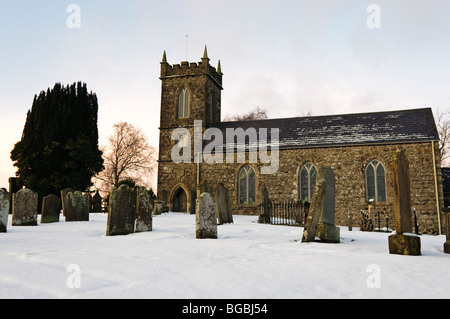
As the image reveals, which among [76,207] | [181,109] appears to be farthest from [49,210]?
[181,109]

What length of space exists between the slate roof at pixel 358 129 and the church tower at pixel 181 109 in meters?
4.50

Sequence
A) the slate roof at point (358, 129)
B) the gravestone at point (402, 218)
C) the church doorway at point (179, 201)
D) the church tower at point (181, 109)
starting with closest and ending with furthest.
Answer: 1. the gravestone at point (402, 218)
2. the slate roof at point (358, 129)
3. the church tower at point (181, 109)
4. the church doorway at point (179, 201)

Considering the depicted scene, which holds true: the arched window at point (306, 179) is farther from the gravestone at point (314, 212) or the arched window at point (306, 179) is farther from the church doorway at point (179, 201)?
the gravestone at point (314, 212)

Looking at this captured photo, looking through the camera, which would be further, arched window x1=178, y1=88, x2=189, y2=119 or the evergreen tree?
arched window x1=178, y1=88, x2=189, y2=119

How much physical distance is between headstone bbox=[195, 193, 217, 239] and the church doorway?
14990 mm

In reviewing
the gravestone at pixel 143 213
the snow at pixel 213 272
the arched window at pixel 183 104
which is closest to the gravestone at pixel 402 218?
the snow at pixel 213 272

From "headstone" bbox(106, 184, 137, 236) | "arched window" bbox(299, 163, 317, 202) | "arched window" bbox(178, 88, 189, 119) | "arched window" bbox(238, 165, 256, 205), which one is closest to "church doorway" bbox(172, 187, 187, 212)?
"arched window" bbox(238, 165, 256, 205)

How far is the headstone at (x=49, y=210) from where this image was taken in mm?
11953

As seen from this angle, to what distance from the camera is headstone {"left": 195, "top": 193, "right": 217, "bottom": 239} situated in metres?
8.22

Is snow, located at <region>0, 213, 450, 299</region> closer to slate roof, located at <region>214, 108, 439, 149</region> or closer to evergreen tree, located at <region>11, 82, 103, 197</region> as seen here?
slate roof, located at <region>214, 108, 439, 149</region>

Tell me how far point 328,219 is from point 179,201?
16620mm

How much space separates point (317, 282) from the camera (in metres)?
4.04

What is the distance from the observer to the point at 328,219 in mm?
8094
